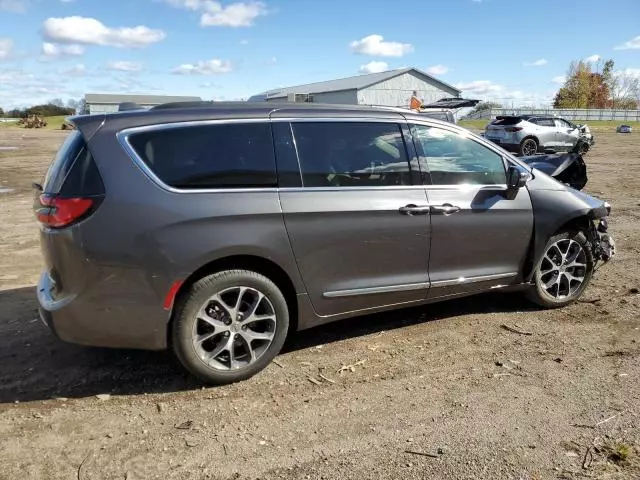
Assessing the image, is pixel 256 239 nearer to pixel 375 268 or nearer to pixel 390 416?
pixel 375 268

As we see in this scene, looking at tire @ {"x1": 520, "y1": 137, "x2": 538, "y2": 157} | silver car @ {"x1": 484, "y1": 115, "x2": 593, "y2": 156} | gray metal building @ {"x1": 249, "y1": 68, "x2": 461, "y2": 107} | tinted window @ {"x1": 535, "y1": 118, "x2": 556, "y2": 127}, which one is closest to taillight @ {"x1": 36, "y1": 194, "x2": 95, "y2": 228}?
silver car @ {"x1": 484, "y1": 115, "x2": 593, "y2": 156}

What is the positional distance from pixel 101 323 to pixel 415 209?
2.35 meters

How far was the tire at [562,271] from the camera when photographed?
16.3 feet

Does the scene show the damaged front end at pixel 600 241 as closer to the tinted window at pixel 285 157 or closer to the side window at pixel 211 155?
the tinted window at pixel 285 157

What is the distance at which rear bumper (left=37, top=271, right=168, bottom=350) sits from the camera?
11.2ft

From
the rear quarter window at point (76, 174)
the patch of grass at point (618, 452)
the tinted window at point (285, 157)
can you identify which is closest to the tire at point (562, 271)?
the patch of grass at point (618, 452)

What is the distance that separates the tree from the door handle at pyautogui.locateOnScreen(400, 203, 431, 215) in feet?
327

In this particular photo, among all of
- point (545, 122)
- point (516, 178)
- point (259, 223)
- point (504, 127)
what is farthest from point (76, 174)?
point (545, 122)

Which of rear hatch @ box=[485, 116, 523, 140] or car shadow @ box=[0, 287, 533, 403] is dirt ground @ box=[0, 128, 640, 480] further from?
rear hatch @ box=[485, 116, 523, 140]

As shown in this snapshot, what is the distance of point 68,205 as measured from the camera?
333 centimetres

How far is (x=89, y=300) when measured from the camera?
3381 mm

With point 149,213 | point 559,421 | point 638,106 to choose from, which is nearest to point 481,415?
point 559,421

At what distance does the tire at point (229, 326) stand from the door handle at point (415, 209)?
1134 mm


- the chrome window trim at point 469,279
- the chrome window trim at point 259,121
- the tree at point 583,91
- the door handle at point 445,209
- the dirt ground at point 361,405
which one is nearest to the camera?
the dirt ground at point 361,405
